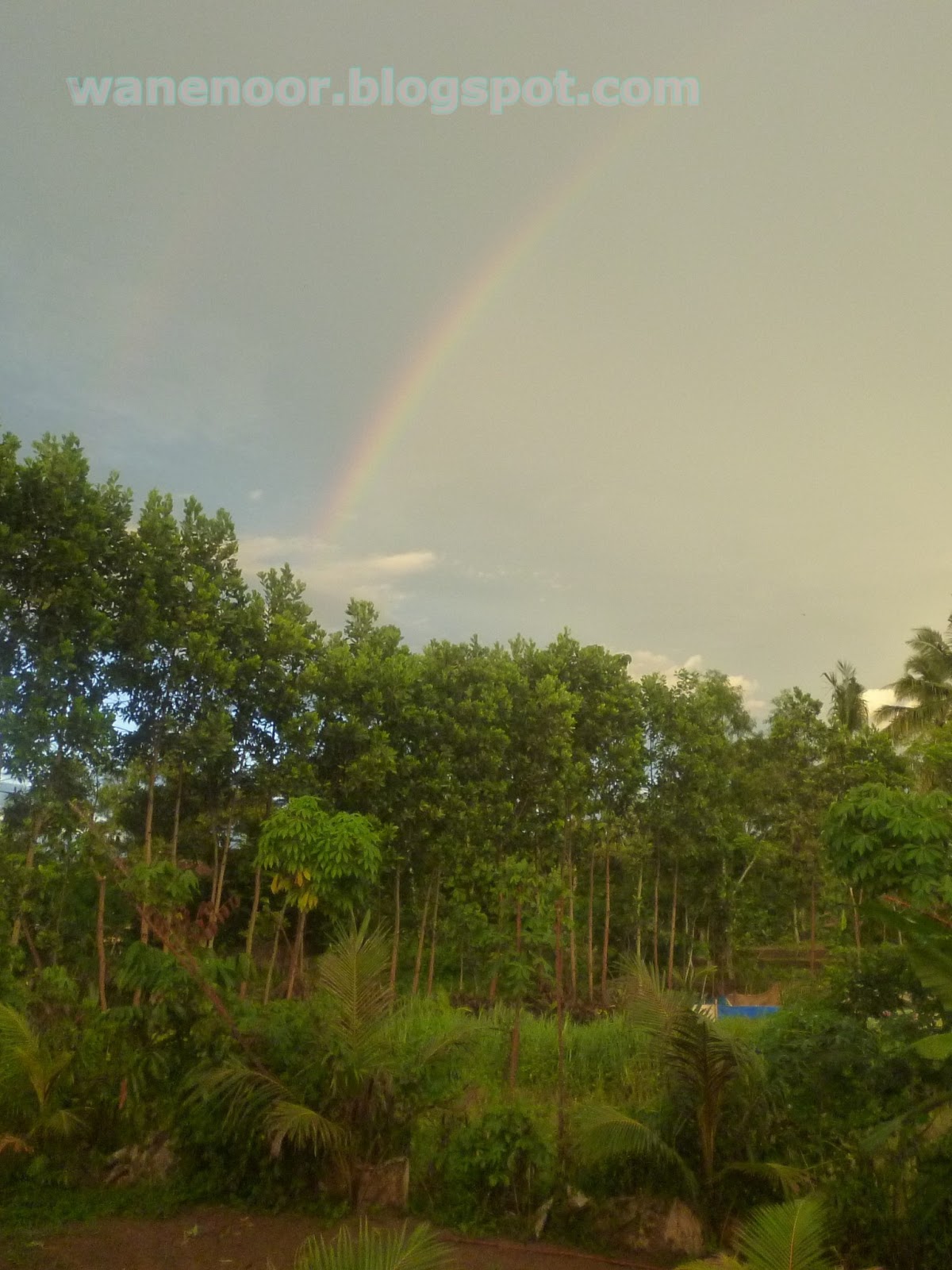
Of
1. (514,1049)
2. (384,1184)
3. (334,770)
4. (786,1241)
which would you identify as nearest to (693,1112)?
(786,1241)

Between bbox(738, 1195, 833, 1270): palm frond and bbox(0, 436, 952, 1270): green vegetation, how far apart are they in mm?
23

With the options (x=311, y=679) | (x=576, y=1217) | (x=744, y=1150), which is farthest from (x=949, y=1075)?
(x=311, y=679)

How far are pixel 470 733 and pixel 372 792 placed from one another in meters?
2.62

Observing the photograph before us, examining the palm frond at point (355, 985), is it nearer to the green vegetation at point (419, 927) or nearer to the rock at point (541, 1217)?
the green vegetation at point (419, 927)

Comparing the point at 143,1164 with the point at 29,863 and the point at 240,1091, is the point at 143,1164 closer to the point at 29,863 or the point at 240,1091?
the point at 240,1091

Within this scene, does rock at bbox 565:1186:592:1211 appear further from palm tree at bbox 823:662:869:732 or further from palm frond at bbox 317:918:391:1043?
palm tree at bbox 823:662:869:732

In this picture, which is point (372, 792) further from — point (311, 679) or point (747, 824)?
point (747, 824)

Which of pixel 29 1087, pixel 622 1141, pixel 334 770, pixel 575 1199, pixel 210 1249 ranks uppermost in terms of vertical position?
pixel 334 770

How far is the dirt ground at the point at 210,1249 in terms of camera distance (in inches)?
222

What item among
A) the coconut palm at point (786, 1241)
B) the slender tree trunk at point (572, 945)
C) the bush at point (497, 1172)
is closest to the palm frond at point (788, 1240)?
the coconut palm at point (786, 1241)

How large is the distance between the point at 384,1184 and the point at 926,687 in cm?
3175

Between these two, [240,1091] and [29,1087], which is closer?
[240,1091]

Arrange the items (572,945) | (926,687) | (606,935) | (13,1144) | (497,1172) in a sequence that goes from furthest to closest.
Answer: (926,687)
(606,935)
(572,945)
(13,1144)
(497,1172)

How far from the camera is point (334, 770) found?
1817 centimetres
